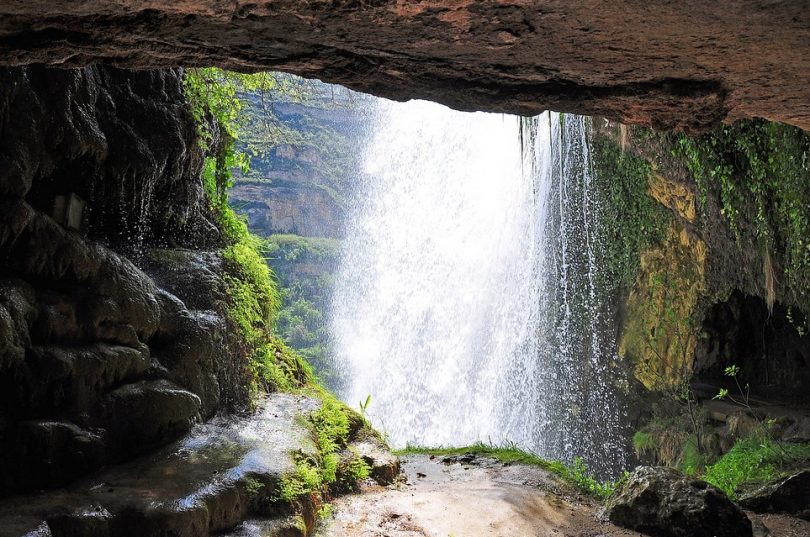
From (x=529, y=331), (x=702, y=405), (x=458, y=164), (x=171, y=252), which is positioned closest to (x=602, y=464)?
(x=702, y=405)

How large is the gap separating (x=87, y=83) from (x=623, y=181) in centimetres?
928

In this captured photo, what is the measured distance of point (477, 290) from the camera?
2242 cm

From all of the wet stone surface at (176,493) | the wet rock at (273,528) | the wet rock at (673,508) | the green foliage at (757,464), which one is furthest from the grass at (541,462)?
the wet rock at (273,528)

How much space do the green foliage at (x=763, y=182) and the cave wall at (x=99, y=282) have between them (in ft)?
19.8

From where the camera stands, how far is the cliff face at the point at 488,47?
2.22m

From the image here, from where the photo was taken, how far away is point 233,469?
4.88 meters

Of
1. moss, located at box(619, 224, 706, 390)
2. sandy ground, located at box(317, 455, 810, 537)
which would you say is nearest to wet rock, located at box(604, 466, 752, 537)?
sandy ground, located at box(317, 455, 810, 537)

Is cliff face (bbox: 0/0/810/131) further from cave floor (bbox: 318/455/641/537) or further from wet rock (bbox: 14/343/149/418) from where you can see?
cave floor (bbox: 318/455/641/537)

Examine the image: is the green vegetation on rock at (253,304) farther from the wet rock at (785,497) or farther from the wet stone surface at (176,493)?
the wet rock at (785,497)

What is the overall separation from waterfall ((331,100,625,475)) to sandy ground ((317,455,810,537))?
3.77 m

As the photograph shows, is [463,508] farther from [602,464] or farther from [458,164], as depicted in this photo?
[458,164]

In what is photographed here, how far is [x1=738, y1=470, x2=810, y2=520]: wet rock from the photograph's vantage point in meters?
6.42

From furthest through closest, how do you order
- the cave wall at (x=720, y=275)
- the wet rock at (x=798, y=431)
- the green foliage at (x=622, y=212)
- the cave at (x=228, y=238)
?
the green foliage at (x=622, y=212) → the wet rock at (x=798, y=431) → the cave wall at (x=720, y=275) → the cave at (x=228, y=238)

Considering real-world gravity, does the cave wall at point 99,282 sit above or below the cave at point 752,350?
above
